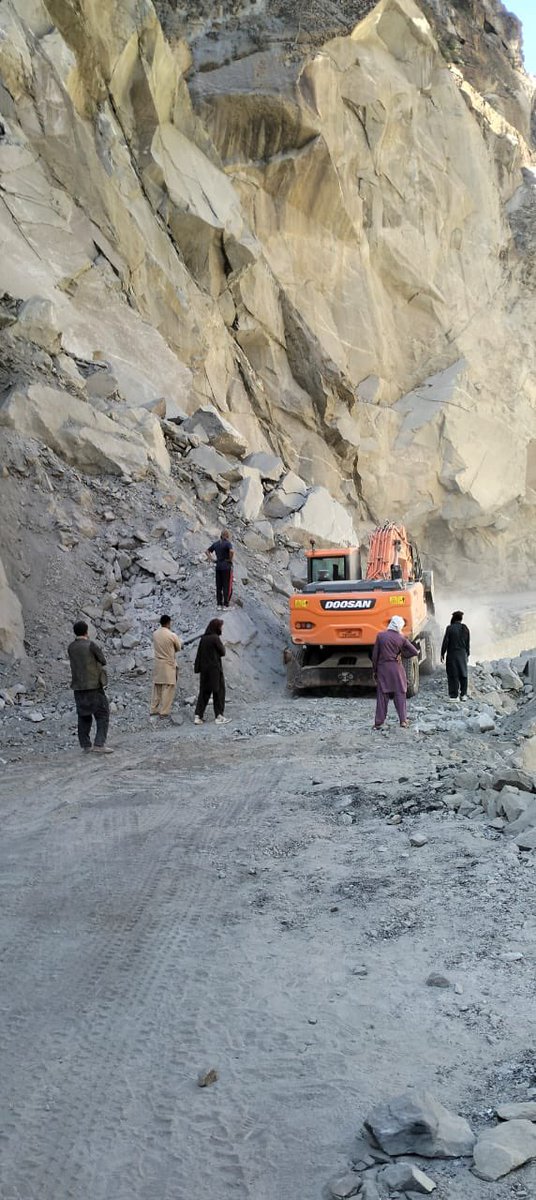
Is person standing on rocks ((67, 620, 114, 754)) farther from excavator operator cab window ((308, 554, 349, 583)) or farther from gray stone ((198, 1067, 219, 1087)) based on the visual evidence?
gray stone ((198, 1067, 219, 1087))

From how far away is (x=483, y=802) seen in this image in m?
6.09

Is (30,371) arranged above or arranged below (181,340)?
below

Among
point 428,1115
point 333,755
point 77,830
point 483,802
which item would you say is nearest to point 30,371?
point 333,755

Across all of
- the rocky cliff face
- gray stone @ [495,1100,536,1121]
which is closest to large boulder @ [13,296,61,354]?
the rocky cliff face

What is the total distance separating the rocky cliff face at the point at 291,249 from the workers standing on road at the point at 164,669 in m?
5.16

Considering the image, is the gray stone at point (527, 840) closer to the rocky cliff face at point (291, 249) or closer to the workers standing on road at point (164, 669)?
the workers standing on road at point (164, 669)

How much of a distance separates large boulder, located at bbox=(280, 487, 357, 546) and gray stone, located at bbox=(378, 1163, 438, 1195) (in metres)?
15.3

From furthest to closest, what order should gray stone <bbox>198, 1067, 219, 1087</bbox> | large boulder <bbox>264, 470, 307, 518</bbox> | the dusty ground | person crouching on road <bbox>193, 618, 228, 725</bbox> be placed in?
large boulder <bbox>264, 470, 307, 518</bbox> → person crouching on road <bbox>193, 618, 228, 725</bbox> → gray stone <bbox>198, 1067, 219, 1087</bbox> → the dusty ground

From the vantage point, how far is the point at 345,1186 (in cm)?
252

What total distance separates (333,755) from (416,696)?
14.1ft

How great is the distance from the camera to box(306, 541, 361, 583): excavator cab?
47.2ft

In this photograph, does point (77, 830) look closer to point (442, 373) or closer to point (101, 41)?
point (101, 41)

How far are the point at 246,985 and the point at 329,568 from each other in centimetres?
1088

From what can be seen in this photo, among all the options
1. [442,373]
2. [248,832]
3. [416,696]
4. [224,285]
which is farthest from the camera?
[442,373]
